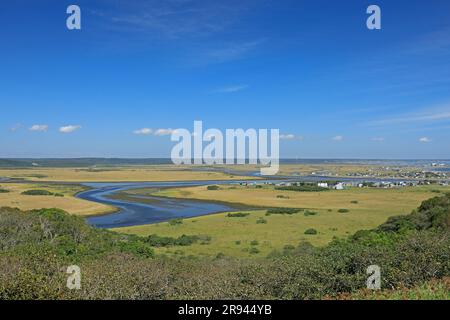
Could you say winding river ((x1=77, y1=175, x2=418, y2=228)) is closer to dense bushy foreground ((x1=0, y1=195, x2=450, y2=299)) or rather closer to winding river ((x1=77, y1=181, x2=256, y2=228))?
winding river ((x1=77, y1=181, x2=256, y2=228))

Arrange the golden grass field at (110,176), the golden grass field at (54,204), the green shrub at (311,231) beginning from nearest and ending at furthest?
the green shrub at (311,231) < the golden grass field at (54,204) < the golden grass field at (110,176)

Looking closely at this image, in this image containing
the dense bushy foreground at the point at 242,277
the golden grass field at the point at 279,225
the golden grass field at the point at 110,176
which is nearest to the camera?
the dense bushy foreground at the point at 242,277

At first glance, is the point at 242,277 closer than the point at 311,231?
Yes

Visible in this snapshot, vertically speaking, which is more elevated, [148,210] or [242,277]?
[242,277]

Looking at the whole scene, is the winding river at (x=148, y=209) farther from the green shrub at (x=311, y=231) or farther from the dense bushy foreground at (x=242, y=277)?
the dense bushy foreground at (x=242, y=277)

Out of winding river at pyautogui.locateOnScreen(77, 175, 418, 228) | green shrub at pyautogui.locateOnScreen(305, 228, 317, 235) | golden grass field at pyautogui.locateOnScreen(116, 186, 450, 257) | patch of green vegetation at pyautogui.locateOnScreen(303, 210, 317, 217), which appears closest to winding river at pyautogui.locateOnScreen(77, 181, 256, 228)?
winding river at pyautogui.locateOnScreen(77, 175, 418, 228)

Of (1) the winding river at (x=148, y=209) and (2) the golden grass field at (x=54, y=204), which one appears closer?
(1) the winding river at (x=148, y=209)

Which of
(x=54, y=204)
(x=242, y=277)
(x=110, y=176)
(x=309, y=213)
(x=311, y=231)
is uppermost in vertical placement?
(x=242, y=277)

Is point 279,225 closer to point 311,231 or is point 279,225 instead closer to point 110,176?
point 311,231

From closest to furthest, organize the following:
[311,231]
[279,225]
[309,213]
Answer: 1. [311,231]
2. [279,225]
3. [309,213]

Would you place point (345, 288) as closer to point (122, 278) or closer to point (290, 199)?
point (122, 278)

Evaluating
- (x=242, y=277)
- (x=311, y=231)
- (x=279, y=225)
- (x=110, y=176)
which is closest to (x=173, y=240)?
(x=311, y=231)

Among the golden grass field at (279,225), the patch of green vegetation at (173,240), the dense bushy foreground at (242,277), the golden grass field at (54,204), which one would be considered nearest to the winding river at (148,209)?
the golden grass field at (54,204)
